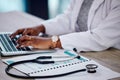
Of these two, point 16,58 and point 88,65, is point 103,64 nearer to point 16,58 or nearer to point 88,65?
point 88,65

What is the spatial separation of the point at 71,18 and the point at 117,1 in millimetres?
452

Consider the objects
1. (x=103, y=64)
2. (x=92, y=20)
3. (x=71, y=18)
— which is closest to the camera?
(x=103, y=64)

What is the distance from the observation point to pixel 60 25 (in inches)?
80.4

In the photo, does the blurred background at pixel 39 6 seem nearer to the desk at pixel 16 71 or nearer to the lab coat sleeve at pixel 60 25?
the desk at pixel 16 71

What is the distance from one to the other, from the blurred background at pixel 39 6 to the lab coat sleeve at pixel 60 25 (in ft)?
6.72

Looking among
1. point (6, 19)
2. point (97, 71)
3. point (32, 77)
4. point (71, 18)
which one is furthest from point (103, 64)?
point (6, 19)

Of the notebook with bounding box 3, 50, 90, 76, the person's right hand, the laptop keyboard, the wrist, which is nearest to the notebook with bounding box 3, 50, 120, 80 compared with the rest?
the notebook with bounding box 3, 50, 90, 76

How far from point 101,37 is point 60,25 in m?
0.50

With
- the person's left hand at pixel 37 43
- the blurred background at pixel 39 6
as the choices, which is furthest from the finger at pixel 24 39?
the blurred background at pixel 39 6

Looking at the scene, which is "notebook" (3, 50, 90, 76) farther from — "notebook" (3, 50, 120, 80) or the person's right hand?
the person's right hand

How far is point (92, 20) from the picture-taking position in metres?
1.77

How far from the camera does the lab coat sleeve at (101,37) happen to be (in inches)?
62.8

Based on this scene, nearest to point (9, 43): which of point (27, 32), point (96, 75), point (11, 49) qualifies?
point (11, 49)

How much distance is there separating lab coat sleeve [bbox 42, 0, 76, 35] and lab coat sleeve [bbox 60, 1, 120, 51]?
0.37 meters
